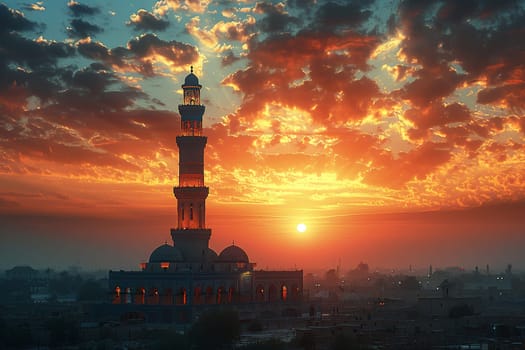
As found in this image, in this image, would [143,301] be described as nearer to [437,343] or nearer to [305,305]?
[305,305]

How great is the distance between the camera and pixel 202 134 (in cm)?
12781

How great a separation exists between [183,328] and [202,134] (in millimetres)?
30203

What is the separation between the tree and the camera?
301 feet

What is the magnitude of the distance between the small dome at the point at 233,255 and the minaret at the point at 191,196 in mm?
2857

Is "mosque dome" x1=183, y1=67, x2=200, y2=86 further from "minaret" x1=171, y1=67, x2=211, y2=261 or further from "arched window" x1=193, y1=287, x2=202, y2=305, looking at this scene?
"arched window" x1=193, y1=287, x2=202, y2=305

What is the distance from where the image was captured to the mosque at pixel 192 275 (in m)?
117

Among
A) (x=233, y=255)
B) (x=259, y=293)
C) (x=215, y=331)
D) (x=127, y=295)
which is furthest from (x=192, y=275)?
(x=215, y=331)

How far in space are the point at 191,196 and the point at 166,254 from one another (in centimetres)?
823

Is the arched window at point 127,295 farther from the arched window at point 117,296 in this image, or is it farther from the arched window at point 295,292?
the arched window at point 295,292

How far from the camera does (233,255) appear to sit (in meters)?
127

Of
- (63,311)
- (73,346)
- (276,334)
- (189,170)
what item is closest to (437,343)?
(276,334)

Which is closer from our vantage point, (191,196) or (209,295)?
(209,295)

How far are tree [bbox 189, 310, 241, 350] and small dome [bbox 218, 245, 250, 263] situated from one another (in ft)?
97.6

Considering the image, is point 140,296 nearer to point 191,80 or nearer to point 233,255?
point 233,255
